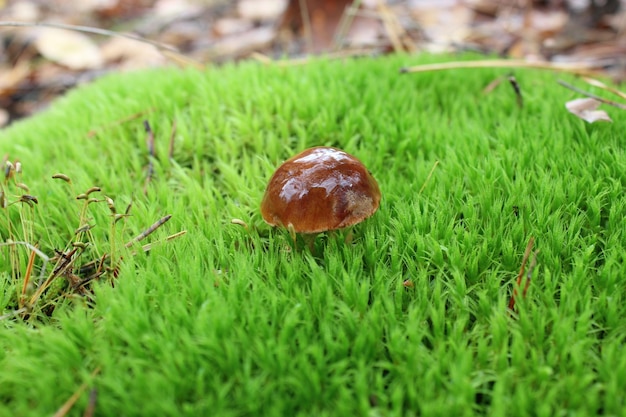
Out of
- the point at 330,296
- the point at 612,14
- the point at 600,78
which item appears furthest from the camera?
the point at 612,14

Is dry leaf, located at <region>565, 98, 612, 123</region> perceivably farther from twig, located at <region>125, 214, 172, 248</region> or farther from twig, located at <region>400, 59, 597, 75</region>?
twig, located at <region>125, 214, 172, 248</region>

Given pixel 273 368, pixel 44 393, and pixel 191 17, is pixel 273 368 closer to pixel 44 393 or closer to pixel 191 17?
pixel 44 393

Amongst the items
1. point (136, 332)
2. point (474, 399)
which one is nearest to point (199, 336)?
point (136, 332)

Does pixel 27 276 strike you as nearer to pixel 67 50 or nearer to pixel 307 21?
pixel 307 21

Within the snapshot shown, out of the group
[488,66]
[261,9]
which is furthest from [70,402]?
[261,9]

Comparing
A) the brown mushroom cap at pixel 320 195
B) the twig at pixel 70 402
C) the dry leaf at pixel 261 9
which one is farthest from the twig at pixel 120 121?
the dry leaf at pixel 261 9

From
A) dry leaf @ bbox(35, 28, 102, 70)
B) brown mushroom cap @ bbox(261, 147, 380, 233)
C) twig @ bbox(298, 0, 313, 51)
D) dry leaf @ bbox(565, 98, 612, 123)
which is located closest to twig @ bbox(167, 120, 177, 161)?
brown mushroom cap @ bbox(261, 147, 380, 233)

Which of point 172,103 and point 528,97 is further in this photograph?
point 172,103
